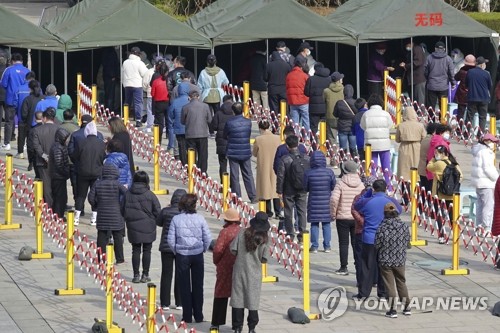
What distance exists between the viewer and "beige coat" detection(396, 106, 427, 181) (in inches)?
926

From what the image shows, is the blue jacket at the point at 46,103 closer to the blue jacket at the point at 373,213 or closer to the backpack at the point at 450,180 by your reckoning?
the backpack at the point at 450,180

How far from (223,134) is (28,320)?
254 inches

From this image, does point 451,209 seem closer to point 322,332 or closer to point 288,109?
point 322,332

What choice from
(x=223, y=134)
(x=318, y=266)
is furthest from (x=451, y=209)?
(x=223, y=134)

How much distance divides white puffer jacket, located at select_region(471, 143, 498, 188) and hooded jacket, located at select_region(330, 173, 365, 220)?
2.60 metres

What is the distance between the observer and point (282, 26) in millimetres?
31141

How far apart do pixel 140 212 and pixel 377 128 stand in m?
6.24

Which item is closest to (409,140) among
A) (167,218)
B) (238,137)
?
(238,137)

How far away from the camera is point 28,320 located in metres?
18.2

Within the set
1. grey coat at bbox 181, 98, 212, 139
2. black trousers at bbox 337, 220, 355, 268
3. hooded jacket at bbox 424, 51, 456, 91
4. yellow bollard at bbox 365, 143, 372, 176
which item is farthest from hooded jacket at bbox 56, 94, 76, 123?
hooded jacket at bbox 424, 51, 456, 91

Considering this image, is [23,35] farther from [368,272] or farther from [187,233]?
[187,233]

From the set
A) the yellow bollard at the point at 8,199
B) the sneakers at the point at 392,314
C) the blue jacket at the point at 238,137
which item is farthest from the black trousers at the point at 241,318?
the blue jacket at the point at 238,137

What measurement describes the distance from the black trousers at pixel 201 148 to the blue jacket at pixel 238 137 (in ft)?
4.91

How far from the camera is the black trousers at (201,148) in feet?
81.8
